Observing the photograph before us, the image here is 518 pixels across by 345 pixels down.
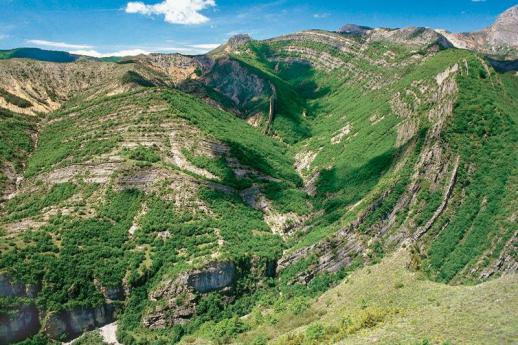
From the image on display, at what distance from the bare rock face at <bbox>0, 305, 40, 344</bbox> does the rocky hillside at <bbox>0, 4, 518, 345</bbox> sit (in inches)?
7.1

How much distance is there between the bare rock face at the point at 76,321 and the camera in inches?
3091

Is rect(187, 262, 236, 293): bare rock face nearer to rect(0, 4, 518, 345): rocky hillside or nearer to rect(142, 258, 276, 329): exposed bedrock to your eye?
rect(142, 258, 276, 329): exposed bedrock

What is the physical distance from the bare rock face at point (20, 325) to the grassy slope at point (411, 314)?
130 feet

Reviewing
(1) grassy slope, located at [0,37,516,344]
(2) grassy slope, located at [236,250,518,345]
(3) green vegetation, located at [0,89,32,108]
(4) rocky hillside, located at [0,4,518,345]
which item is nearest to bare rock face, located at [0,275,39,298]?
(4) rocky hillside, located at [0,4,518,345]

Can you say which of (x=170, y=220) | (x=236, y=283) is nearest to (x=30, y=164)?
(x=170, y=220)

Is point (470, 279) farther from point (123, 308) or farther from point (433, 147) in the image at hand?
point (123, 308)

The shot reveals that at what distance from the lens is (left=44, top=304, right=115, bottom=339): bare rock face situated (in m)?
78.5

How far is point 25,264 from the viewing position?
8138 cm

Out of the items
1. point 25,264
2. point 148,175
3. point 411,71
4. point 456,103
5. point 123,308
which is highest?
point 411,71

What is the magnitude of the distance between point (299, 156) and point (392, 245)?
62.9 metres

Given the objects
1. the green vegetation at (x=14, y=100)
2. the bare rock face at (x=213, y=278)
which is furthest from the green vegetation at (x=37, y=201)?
the green vegetation at (x=14, y=100)

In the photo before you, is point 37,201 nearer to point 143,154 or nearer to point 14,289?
point 143,154

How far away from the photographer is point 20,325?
76.4 meters

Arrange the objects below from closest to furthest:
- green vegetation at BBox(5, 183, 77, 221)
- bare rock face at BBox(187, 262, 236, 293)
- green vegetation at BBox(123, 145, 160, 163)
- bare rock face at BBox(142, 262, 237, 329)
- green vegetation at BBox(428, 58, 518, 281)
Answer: green vegetation at BBox(428, 58, 518, 281), bare rock face at BBox(142, 262, 237, 329), bare rock face at BBox(187, 262, 236, 293), green vegetation at BBox(5, 183, 77, 221), green vegetation at BBox(123, 145, 160, 163)
